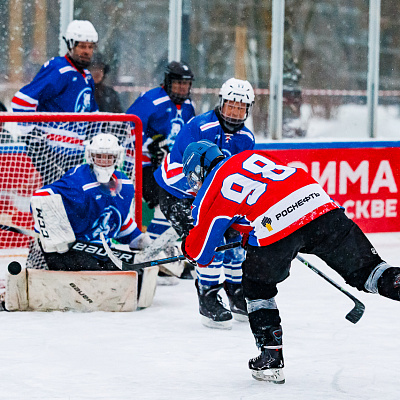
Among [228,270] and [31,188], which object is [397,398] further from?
[31,188]

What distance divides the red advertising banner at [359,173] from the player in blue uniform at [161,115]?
3.79 ft

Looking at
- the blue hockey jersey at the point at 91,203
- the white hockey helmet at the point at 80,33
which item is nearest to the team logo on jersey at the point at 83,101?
the white hockey helmet at the point at 80,33

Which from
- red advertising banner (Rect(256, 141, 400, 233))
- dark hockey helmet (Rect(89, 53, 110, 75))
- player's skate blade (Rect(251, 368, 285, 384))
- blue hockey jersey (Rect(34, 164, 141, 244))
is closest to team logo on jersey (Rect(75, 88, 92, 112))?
dark hockey helmet (Rect(89, 53, 110, 75))

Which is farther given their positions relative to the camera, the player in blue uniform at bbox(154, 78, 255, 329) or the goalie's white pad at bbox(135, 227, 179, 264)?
the goalie's white pad at bbox(135, 227, 179, 264)

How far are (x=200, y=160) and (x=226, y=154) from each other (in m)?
1.04

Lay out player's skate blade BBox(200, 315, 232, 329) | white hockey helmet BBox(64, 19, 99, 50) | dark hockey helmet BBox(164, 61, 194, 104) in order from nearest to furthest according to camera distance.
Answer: player's skate blade BBox(200, 315, 232, 329) < white hockey helmet BBox(64, 19, 99, 50) < dark hockey helmet BBox(164, 61, 194, 104)

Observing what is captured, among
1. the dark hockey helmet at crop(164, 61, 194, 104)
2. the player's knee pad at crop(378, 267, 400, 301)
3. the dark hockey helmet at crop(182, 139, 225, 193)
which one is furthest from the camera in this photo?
the dark hockey helmet at crop(164, 61, 194, 104)

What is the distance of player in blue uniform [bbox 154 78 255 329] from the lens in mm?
4530

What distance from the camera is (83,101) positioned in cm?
591

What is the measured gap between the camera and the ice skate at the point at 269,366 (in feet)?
11.6

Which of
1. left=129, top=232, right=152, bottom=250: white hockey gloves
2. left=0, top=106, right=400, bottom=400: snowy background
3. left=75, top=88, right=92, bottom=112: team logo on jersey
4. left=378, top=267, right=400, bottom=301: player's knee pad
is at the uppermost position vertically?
left=75, top=88, right=92, bottom=112: team logo on jersey

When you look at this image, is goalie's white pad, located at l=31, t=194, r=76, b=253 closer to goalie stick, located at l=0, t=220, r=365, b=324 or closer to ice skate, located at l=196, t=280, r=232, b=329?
goalie stick, located at l=0, t=220, r=365, b=324

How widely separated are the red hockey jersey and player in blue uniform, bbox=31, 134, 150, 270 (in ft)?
4.76

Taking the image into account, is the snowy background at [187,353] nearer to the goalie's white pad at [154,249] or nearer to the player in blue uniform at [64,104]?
the goalie's white pad at [154,249]
